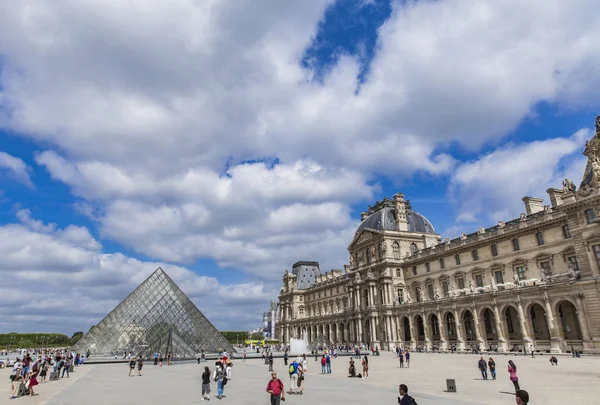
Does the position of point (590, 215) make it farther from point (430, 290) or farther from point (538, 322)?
point (430, 290)

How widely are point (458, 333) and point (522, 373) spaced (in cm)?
2557

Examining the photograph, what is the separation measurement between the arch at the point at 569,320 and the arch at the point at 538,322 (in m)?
1.53

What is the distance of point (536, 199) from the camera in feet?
153

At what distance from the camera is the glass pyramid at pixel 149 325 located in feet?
151

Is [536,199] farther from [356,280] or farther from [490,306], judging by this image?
[356,280]

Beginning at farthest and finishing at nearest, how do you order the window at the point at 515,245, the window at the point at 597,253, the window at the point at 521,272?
the window at the point at 515,245, the window at the point at 521,272, the window at the point at 597,253

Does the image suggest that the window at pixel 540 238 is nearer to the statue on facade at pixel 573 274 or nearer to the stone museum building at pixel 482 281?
the stone museum building at pixel 482 281

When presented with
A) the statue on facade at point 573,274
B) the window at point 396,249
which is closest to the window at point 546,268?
the statue on facade at point 573,274

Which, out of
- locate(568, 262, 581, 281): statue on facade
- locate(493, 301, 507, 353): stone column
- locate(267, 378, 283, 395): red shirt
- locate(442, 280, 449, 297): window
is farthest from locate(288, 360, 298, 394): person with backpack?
locate(442, 280, 449, 297): window

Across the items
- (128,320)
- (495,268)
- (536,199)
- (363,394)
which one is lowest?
(363,394)

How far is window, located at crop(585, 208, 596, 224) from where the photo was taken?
32659mm

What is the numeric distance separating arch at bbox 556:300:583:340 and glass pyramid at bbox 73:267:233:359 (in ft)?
115

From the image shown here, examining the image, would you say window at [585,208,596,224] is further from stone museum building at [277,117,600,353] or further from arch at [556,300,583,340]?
arch at [556,300,583,340]

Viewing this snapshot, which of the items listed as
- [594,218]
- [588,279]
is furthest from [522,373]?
[594,218]
